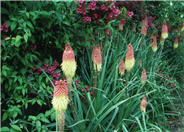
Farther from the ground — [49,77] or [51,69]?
[51,69]

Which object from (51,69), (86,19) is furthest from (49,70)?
(86,19)

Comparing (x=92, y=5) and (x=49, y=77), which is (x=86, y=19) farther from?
(x=49, y=77)

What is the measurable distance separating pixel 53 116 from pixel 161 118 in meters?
1.83

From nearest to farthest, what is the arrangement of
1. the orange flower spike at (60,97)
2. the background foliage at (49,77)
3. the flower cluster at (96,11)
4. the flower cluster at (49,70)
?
1. the orange flower spike at (60,97)
2. the background foliage at (49,77)
3. the flower cluster at (49,70)
4. the flower cluster at (96,11)

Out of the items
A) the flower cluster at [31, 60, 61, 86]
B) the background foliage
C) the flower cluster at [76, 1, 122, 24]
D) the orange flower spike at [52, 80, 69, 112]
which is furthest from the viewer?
the flower cluster at [76, 1, 122, 24]

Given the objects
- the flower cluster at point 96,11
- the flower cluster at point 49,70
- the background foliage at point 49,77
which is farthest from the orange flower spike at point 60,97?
the flower cluster at point 96,11

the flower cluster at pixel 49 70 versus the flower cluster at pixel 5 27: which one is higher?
the flower cluster at pixel 5 27

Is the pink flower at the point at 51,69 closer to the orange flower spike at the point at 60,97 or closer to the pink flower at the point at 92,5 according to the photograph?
the pink flower at the point at 92,5

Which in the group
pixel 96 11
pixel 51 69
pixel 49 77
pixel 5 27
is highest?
pixel 96 11

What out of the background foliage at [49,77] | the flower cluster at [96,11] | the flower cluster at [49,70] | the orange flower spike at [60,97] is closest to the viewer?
the orange flower spike at [60,97]

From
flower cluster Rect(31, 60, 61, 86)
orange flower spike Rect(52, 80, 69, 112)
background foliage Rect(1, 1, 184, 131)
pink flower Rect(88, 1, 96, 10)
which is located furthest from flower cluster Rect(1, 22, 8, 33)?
orange flower spike Rect(52, 80, 69, 112)

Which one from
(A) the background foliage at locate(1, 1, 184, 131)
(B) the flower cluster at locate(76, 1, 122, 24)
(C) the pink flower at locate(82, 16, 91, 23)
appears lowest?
(A) the background foliage at locate(1, 1, 184, 131)

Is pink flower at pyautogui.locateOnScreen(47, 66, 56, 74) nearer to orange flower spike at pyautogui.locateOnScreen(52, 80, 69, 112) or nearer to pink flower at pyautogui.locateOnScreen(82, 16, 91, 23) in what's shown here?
pink flower at pyautogui.locateOnScreen(82, 16, 91, 23)

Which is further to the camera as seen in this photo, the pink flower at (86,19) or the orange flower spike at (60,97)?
the pink flower at (86,19)
